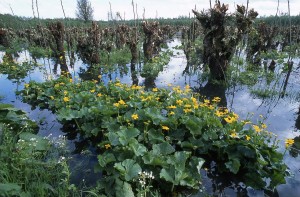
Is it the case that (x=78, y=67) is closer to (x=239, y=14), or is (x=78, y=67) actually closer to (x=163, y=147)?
(x=239, y=14)

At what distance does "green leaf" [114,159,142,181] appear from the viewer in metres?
3.02

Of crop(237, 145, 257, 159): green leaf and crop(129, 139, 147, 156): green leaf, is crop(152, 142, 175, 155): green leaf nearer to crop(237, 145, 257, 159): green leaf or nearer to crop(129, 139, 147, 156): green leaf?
crop(129, 139, 147, 156): green leaf

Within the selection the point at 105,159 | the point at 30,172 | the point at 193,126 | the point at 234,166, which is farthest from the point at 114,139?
the point at 234,166

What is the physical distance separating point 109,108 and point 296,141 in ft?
12.4

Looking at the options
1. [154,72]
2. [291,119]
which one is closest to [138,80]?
[154,72]

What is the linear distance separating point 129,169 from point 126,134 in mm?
731

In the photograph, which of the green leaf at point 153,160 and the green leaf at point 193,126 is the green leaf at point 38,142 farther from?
the green leaf at point 193,126

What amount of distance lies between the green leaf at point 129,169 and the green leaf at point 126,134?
43cm

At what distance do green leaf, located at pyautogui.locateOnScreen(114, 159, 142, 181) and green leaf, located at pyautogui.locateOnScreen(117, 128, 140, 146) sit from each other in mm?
426

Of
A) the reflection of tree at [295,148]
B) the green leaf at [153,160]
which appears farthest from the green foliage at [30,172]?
the reflection of tree at [295,148]

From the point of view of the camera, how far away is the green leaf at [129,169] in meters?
3.02

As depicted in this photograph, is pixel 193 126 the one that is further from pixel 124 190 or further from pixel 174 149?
pixel 124 190

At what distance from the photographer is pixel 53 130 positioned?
562cm

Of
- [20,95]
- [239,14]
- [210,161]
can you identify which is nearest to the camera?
[210,161]
